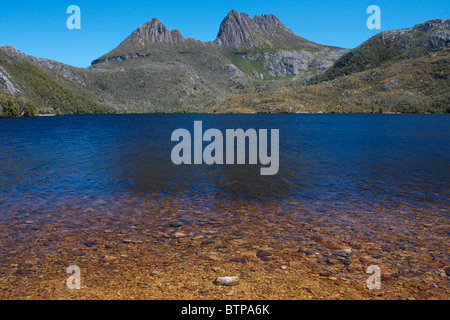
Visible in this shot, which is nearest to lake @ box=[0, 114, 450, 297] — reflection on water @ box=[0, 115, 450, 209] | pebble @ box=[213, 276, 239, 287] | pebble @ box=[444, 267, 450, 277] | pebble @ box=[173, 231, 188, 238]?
reflection on water @ box=[0, 115, 450, 209]

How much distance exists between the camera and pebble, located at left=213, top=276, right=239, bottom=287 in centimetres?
1075

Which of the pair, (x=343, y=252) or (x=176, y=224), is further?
(x=176, y=224)

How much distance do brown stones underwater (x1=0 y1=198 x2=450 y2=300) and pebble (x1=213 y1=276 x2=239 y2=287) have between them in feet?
0.16

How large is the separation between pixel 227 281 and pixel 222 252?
108 inches

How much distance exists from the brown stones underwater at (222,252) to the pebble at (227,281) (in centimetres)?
5

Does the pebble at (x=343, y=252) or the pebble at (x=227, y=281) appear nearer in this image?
the pebble at (x=227, y=281)

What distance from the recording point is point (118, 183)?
28.3 metres

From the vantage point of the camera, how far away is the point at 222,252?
1356cm

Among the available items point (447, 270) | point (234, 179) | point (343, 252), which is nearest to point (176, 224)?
point (343, 252)

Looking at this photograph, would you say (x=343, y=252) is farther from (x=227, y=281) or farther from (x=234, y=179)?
(x=234, y=179)

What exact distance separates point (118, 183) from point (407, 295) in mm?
24350

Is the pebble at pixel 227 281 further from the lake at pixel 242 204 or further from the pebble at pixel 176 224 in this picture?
the pebble at pixel 176 224

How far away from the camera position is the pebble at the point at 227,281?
35.3ft

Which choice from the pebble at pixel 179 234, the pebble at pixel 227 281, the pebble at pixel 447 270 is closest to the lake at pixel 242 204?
the pebble at pixel 447 270
